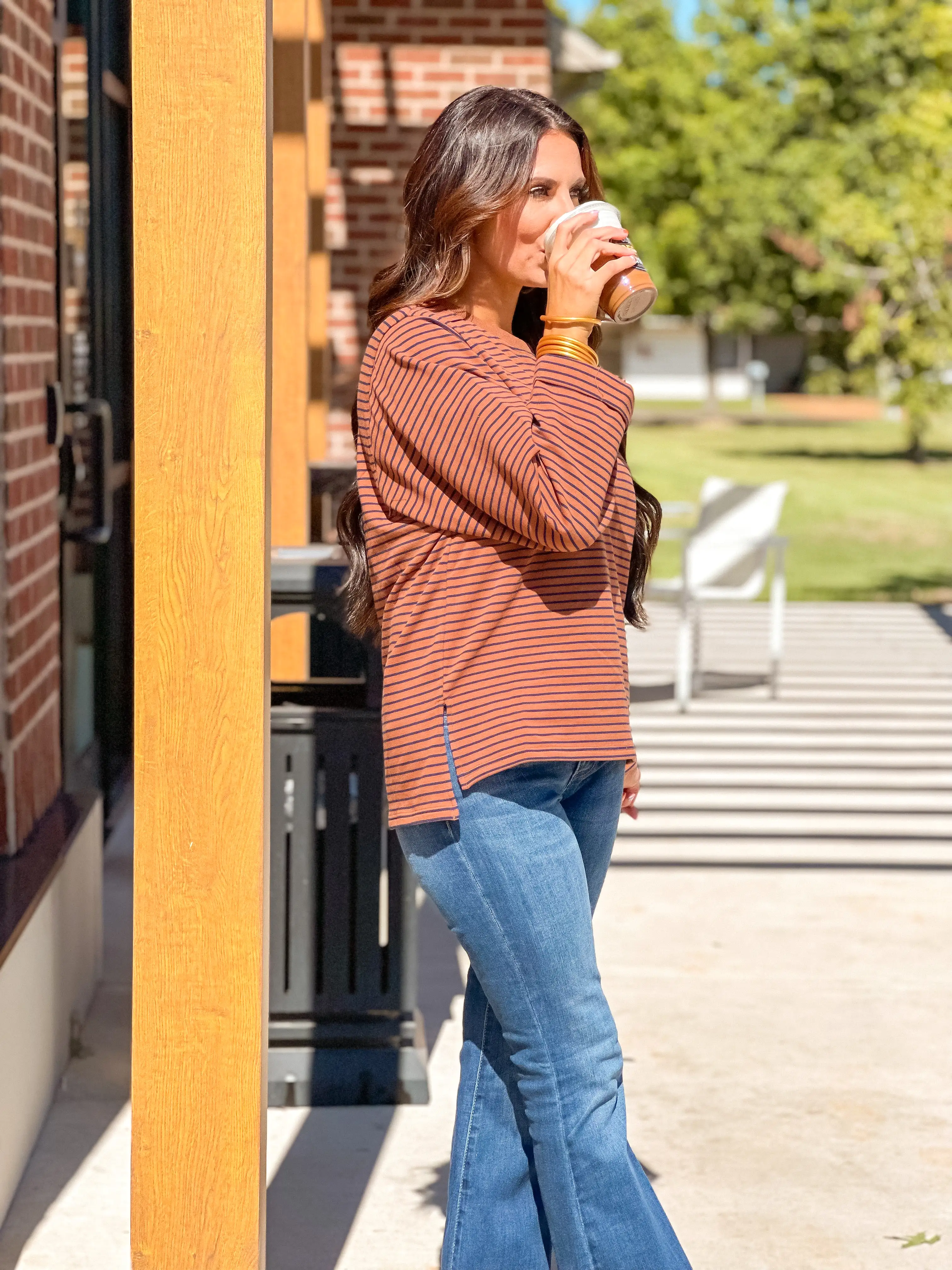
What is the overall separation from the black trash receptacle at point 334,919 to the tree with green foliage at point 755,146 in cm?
2532

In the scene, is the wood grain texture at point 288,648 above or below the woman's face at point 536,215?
below

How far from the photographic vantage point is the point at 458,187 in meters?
2.19

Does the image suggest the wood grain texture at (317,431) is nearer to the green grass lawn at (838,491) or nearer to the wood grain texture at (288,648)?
the wood grain texture at (288,648)

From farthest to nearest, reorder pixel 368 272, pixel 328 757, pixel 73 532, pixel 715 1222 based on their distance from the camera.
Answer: pixel 368 272 < pixel 73 532 < pixel 328 757 < pixel 715 1222

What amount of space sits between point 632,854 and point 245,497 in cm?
384

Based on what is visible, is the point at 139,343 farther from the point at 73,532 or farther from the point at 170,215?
the point at 73,532

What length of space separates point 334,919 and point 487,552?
1.81 m

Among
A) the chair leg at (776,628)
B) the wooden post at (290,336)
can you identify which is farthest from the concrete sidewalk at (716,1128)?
the chair leg at (776,628)

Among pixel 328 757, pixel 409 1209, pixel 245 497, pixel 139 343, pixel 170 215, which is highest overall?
pixel 170 215

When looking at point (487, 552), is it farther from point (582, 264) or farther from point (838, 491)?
point (838, 491)

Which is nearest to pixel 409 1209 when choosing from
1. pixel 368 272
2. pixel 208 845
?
pixel 208 845

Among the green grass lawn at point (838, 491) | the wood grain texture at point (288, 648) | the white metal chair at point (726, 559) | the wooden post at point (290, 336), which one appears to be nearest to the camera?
→ the wooden post at point (290, 336)

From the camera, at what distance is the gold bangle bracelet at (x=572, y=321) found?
2146 mm

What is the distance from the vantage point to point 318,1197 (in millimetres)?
3297
